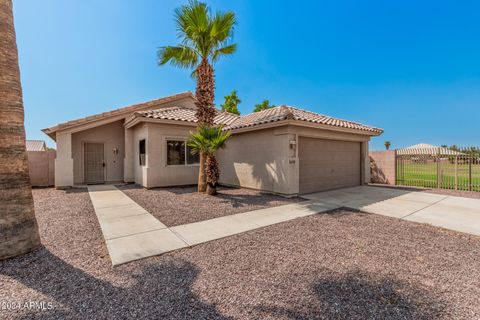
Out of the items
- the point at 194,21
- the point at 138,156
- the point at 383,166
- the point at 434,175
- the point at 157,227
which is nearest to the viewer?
the point at 157,227

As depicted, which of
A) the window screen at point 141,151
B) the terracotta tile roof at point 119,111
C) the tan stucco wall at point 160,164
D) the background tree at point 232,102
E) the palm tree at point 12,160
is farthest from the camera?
the background tree at point 232,102

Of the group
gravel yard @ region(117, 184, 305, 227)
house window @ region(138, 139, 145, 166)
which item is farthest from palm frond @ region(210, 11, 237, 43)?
gravel yard @ region(117, 184, 305, 227)

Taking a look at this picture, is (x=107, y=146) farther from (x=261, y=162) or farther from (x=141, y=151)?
(x=261, y=162)

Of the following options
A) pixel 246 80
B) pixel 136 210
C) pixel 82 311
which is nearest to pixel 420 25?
pixel 246 80

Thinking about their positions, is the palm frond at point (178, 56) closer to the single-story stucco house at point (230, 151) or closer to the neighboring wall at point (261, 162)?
the single-story stucco house at point (230, 151)

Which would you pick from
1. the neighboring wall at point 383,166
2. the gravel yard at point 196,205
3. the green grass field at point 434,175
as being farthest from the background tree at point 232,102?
the gravel yard at point 196,205

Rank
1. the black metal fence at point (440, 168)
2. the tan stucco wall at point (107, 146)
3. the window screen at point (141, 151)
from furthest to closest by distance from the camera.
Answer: the tan stucco wall at point (107, 146) → the window screen at point (141, 151) → the black metal fence at point (440, 168)

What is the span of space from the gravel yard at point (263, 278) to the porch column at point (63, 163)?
27.4 feet

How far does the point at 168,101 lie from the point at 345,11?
13.8 meters

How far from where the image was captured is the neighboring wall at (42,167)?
39.0 ft

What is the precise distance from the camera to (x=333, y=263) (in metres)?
3.54

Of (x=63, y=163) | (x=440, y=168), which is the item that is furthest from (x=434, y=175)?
(x=63, y=163)

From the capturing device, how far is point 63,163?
11.5 meters

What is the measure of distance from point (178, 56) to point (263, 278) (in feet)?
31.9
